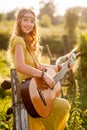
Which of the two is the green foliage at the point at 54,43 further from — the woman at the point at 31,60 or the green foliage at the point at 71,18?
the woman at the point at 31,60

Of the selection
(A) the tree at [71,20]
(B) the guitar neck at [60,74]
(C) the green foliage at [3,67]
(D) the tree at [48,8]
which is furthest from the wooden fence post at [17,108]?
(D) the tree at [48,8]

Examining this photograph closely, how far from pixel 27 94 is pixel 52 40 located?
32.9 m

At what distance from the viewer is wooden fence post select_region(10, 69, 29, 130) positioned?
16.0ft

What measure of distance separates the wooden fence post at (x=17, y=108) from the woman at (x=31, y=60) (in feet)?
0.34

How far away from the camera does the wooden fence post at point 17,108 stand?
193 inches

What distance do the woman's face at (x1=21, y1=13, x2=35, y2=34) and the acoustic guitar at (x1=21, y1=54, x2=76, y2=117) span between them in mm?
579

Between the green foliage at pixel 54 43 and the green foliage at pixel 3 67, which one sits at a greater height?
the green foliage at pixel 3 67

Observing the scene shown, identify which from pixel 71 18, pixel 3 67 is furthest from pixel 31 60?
pixel 71 18

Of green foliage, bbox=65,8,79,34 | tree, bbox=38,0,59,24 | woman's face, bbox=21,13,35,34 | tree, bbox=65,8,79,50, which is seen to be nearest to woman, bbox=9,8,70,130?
woman's face, bbox=21,13,35,34

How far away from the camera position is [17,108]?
4922 mm

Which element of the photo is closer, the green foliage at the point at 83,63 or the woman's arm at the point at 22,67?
the woman's arm at the point at 22,67

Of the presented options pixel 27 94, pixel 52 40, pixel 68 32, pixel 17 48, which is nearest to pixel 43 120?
pixel 27 94

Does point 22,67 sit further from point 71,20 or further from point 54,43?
point 71,20

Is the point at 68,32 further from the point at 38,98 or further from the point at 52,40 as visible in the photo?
the point at 38,98
